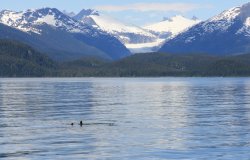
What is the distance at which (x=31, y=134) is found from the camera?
82.0 m

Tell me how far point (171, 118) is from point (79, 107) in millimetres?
32375

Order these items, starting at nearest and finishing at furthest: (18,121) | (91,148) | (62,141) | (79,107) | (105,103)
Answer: (91,148) < (62,141) < (18,121) < (79,107) < (105,103)

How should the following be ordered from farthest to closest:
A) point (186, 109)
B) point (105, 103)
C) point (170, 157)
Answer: point (105, 103) < point (186, 109) < point (170, 157)

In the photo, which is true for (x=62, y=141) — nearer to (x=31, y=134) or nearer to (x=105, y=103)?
(x=31, y=134)

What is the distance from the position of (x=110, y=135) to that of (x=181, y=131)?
9.12 metres

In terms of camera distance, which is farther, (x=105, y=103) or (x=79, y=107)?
(x=105, y=103)

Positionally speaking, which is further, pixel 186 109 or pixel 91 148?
pixel 186 109

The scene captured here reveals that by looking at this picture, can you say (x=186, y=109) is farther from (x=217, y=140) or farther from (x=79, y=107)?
(x=217, y=140)

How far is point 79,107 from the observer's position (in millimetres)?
130875

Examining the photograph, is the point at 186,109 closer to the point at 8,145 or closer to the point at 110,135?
the point at 110,135

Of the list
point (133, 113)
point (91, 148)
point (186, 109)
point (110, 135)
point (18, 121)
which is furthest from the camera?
point (186, 109)

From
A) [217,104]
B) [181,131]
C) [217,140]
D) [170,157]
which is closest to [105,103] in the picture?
[217,104]

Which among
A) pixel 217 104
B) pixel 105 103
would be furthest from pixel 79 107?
pixel 217 104

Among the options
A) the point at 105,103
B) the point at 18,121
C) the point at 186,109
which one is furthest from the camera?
the point at 105,103
